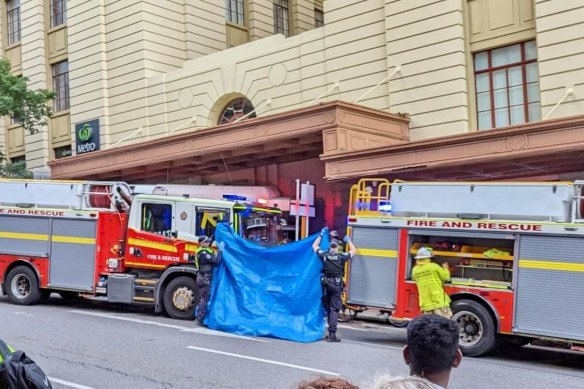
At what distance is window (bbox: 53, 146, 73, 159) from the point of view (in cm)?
2944

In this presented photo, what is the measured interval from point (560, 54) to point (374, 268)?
8.07m

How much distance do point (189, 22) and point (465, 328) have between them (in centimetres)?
2026

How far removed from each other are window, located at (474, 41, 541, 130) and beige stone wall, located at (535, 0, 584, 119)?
59 centimetres

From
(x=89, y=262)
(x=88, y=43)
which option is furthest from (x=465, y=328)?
(x=88, y=43)

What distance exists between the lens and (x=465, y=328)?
10.6 m

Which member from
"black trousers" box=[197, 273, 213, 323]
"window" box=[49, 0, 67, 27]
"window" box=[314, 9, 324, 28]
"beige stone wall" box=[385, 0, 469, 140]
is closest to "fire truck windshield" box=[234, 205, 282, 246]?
"black trousers" box=[197, 273, 213, 323]

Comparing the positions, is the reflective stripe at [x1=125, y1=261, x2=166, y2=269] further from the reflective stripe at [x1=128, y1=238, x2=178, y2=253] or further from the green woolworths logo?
the green woolworths logo

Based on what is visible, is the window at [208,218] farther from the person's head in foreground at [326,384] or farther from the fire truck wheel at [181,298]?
the person's head in foreground at [326,384]

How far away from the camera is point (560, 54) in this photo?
52.8 feet

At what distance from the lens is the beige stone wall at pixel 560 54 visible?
15.9 meters

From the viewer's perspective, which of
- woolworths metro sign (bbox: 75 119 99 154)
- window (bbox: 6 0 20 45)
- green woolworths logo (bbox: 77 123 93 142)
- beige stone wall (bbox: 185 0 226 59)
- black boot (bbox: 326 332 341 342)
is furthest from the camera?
window (bbox: 6 0 20 45)

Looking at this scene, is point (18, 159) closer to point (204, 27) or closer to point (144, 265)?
point (204, 27)

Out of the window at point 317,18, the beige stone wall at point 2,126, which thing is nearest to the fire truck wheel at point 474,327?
the window at point 317,18

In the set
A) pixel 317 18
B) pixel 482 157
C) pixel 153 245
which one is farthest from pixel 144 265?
pixel 317 18
